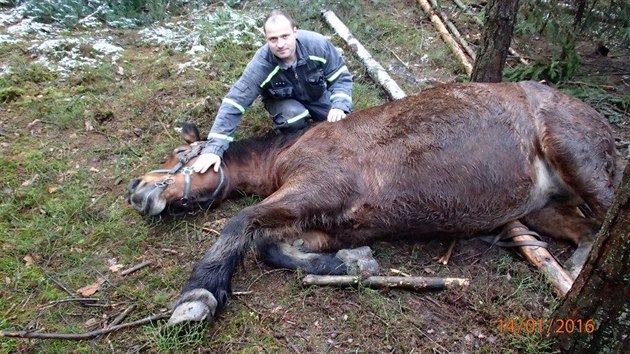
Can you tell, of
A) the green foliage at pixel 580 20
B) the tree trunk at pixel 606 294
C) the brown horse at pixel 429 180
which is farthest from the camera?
the green foliage at pixel 580 20

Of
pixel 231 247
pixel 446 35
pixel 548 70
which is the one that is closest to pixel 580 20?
pixel 548 70

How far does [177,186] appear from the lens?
4.49 meters

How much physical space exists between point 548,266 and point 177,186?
317 cm

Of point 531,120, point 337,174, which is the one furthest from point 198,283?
point 531,120

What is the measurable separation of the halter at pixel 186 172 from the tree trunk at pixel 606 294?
3.01 meters

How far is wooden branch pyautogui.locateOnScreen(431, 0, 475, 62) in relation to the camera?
7.65 metres

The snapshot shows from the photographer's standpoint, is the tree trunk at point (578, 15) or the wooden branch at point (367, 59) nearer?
the tree trunk at point (578, 15)

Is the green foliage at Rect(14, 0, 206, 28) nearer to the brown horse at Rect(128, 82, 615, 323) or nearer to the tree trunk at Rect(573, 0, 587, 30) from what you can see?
the brown horse at Rect(128, 82, 615, 323)

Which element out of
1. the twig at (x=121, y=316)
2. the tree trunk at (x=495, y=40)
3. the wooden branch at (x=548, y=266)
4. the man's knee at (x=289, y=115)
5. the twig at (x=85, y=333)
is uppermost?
the tree trunk at (x=495, y=40)

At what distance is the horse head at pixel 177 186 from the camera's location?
14.2ft

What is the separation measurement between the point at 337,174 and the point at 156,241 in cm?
169

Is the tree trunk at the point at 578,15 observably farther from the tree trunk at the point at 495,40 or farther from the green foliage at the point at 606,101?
the tree trunk at the point at 495,40

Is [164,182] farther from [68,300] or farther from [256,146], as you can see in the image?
[68,300]
